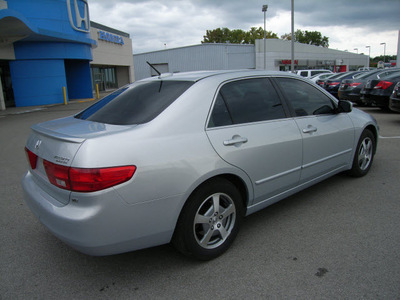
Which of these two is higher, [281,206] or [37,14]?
[37,14]

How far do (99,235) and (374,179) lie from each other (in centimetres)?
403

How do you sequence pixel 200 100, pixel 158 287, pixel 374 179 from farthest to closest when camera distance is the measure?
pixel 374 179
pixel 200 100
pixel 158 287

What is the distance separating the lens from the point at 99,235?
218 cm

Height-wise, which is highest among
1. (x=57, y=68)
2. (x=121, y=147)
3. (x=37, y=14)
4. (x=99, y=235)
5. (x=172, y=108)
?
(x=37, y=14)

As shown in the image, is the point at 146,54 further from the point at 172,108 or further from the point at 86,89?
the point at 172,108

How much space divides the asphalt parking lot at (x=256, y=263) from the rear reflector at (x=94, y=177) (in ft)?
2.84

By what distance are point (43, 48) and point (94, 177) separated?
2030 centimetres

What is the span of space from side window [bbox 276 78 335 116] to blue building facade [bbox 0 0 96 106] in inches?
656

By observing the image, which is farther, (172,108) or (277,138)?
(277,138)

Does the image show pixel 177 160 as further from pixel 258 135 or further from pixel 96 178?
pixel 258 135

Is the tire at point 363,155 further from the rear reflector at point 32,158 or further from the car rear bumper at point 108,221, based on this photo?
the rear reflector at point 32,158

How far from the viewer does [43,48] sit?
19.4 metres

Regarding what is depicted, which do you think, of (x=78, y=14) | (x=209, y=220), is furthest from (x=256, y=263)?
(x=78, y=14)

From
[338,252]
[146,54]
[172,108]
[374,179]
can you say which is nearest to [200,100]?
[172,108]
